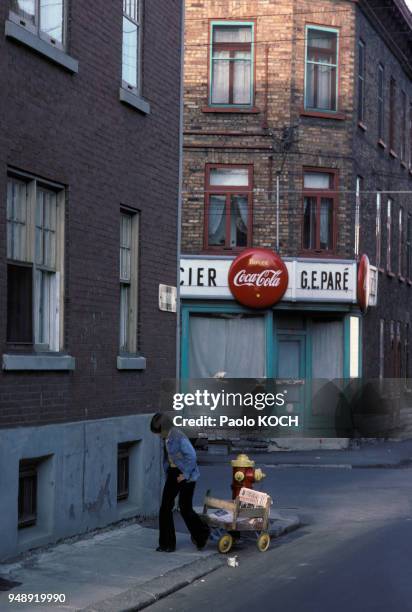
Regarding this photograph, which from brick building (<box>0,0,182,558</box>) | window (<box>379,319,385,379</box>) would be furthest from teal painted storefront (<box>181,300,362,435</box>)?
brick building (<box>0,0,182,558</box>)

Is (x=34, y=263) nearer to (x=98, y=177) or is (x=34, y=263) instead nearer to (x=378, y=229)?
(x=98, y=177)

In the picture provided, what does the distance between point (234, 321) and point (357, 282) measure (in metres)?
3.10

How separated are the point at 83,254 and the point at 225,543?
11.3 ft

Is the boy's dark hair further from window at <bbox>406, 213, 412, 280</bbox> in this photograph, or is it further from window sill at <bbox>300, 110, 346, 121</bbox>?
window at <bbox>406, 213, 412, 280</bbox>

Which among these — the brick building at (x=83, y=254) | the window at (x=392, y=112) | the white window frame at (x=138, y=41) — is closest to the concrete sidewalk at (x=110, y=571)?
the brick building at (x=83, y=254)

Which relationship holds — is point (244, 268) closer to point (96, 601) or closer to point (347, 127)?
point (347, 127)

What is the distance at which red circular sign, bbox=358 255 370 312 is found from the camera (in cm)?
3144

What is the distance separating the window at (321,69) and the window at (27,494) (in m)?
19.7

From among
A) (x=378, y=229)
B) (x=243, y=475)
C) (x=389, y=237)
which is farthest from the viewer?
(x=389, y=237)

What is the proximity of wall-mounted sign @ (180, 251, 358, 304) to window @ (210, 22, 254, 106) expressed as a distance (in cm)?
381

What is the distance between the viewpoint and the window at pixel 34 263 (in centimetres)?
1273

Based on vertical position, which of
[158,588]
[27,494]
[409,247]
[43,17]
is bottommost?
[158,588]

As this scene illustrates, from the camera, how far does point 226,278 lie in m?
30.7

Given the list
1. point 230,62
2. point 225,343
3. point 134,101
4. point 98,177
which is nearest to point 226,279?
point 225,343
